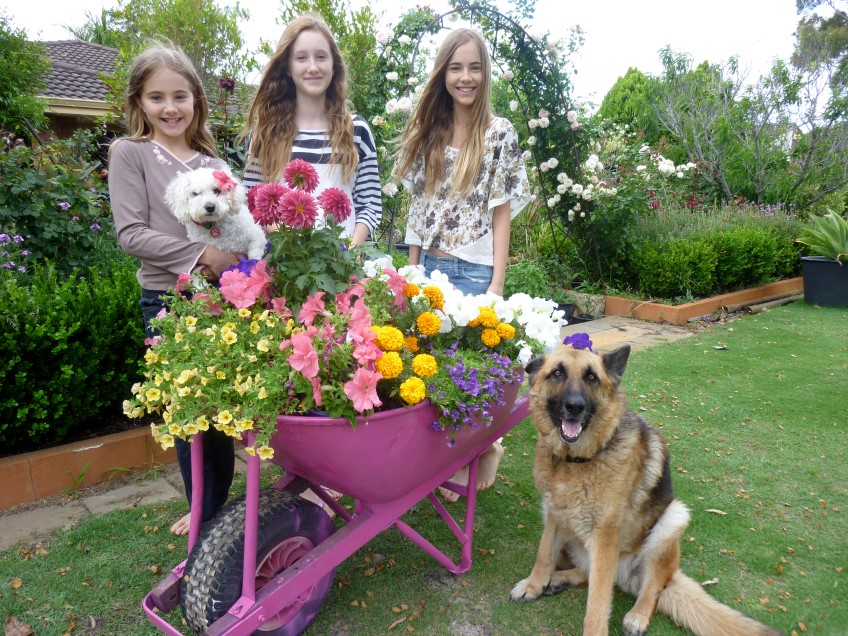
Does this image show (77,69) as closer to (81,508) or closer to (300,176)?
(81,508)

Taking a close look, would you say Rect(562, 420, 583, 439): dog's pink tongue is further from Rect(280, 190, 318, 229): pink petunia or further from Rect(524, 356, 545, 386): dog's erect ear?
Rect(280, 190, 318, 229): pink petunia

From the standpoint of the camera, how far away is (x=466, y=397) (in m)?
1.82

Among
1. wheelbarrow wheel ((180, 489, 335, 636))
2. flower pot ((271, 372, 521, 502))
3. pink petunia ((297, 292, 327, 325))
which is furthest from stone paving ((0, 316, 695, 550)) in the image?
pink petunia ((297, 292, 327, 325))

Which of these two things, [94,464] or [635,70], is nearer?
[94,464]

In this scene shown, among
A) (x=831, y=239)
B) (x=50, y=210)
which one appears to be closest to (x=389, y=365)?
(x=50, y=210)

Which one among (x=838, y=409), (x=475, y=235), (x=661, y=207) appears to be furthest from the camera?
(x=661, y=207)

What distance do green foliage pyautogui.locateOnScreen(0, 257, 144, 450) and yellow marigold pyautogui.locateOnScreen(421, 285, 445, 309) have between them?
2108 mm

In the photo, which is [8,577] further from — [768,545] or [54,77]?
[54,77]

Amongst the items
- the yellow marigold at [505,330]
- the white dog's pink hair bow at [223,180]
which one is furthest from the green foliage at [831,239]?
the white dog's pink hair bow at [223,180]

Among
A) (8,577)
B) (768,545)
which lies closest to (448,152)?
(768,545)

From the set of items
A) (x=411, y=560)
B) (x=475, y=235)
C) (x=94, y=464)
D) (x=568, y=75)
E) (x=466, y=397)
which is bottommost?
(x=411, y=560)

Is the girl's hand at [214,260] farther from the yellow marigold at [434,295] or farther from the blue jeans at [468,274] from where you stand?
the blue jeans at [468,274]

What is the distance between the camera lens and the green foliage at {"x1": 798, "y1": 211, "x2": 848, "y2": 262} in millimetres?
7902

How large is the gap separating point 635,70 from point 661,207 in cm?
1282
